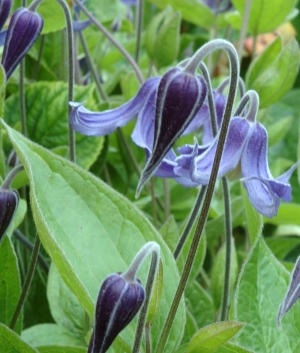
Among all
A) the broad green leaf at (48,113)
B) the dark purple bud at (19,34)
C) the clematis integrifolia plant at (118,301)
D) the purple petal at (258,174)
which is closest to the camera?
the clematis integrifolia plant at (118,301)

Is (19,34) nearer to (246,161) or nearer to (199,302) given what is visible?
(246,161)

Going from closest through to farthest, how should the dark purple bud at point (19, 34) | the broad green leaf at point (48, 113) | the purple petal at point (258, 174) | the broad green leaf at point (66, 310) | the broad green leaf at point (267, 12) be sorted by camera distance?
the purple petal at point (258, 174), the dark purple bud at point (19, 34), the broad green leaf at point (66, 310), the broad green leaf at point (48, 113), the broad green leaf at point (267, 12)

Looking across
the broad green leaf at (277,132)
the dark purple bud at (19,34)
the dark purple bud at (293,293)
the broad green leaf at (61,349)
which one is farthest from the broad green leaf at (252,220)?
the broad green leaf at (277,132)

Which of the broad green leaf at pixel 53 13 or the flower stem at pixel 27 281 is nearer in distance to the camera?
the flower stem at pixel 27 281

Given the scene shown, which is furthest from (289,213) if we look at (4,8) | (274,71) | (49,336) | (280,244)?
(4,8)

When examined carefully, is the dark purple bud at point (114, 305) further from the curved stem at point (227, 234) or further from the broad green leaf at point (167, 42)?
the broad green leaf at point (167, 42)

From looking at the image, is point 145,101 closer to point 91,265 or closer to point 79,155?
point 91,265

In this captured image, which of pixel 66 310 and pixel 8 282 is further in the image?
pixel 66 310
